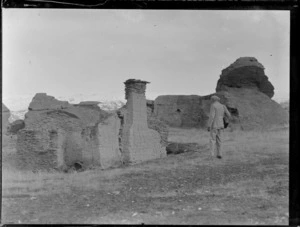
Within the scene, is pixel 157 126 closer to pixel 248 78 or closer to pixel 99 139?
pixel 99 139

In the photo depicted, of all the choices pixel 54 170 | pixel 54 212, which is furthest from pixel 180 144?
pixel 54 212

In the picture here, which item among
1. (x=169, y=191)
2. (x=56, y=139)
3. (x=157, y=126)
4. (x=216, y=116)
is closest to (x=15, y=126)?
(x=56, y=139)

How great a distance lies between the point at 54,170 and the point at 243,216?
458 cm

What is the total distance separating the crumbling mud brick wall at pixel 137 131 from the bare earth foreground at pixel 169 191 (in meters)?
0.30

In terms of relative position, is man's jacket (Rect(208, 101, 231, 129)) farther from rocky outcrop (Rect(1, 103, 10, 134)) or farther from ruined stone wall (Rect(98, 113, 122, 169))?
A: rocky outcrop (Rect(1, 103, 10, 134))

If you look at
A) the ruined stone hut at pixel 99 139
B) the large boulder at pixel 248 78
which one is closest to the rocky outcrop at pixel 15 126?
the ruined stone hut at pixel 99 139

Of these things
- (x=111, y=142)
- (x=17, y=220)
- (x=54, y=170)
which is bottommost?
(x=17, y=220)

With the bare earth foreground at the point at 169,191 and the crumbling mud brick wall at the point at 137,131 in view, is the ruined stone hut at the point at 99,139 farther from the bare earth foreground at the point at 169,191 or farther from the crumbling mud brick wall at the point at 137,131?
the bare earth foreground at the point at 169,191

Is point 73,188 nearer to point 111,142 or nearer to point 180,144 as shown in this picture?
point 111,142

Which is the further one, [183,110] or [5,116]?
[183,110]

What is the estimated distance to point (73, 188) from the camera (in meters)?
9.58

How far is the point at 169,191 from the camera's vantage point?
30.2 ft

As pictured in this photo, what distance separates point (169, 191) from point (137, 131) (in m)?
2.12

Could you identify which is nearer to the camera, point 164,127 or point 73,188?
point 73,188
